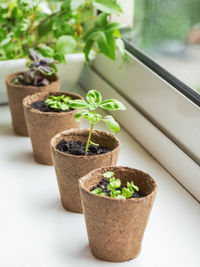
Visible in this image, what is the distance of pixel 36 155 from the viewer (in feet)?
3.93

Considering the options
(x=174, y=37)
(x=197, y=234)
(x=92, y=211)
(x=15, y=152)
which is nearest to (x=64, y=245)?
(x=92, y=211)

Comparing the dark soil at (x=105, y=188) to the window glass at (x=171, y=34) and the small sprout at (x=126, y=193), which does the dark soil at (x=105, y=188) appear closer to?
the small sprout at (x=126, y=193)

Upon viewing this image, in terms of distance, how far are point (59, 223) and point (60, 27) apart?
2.35 feet

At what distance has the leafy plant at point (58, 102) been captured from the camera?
114cm

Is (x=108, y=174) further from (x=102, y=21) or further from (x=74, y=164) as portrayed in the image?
(x=102, y=21)

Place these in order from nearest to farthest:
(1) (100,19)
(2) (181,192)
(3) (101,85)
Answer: (2) (181,192) < (1) (100,19) < (3) (101,85)

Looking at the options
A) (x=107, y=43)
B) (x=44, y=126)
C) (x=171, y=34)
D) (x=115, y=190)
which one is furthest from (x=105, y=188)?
(x=171, y=34)

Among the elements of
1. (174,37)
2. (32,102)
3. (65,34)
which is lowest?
(174,37)

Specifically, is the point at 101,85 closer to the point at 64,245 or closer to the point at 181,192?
the point at 181,192

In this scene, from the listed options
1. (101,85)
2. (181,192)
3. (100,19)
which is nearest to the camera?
(181,192)

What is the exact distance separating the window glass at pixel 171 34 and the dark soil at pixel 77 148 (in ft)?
1.03

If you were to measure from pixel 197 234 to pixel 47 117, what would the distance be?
477mm

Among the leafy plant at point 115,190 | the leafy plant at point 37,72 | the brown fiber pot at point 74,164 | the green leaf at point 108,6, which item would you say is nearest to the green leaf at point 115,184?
the leafy plant at point 115,190

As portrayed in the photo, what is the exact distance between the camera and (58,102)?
1.15m
